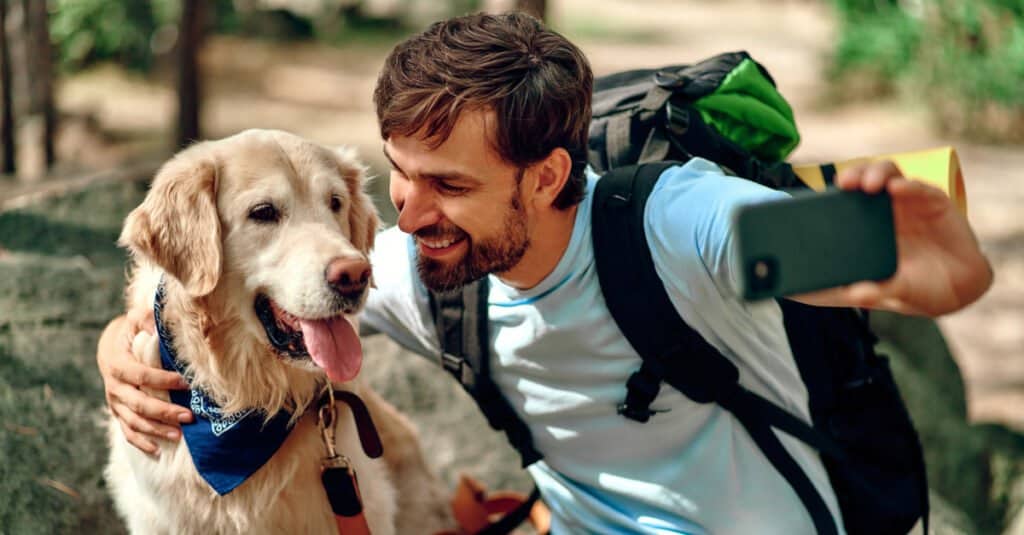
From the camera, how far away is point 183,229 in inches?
107

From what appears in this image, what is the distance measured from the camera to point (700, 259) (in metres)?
2.57

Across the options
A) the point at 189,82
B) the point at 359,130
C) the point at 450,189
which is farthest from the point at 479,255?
the point at 359,130

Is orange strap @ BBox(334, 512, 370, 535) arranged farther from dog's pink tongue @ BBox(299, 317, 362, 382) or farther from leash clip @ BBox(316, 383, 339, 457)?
dog's pink tongue @ BBox(299, 317, 362, 382)

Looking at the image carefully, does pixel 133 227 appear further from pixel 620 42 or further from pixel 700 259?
pixel 620 42

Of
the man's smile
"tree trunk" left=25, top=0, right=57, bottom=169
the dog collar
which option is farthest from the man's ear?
"tree trunk" left=25, top=0, right=57, bottom=169

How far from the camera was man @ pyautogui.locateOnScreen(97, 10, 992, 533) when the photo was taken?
2.63 metres

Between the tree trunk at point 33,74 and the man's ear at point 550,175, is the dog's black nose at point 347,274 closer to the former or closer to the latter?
the man's ear at point 550,175

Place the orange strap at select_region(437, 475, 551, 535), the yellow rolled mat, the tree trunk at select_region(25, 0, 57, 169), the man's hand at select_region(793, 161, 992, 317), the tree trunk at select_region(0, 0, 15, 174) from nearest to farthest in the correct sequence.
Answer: the man's hand at select_region(793, 161, 992, 317), the yellow rolled mat, the orange strap at select_region(437, 475, 551, 535), the tree trunk at select_region(0, 0, 15, 174), the tree trunk at select_region(25, 0, 57, 169)

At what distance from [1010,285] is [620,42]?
36.7 ft

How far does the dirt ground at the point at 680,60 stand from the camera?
8.98m

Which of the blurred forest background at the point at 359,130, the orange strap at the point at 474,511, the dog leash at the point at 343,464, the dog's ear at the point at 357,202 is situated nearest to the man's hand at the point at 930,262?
the dog leash at the point at 343,464

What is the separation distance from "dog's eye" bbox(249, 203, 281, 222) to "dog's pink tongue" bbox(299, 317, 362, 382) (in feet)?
1.09

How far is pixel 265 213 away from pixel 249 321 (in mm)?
326

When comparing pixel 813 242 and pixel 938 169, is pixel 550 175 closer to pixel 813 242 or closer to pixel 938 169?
pixel 938 169
